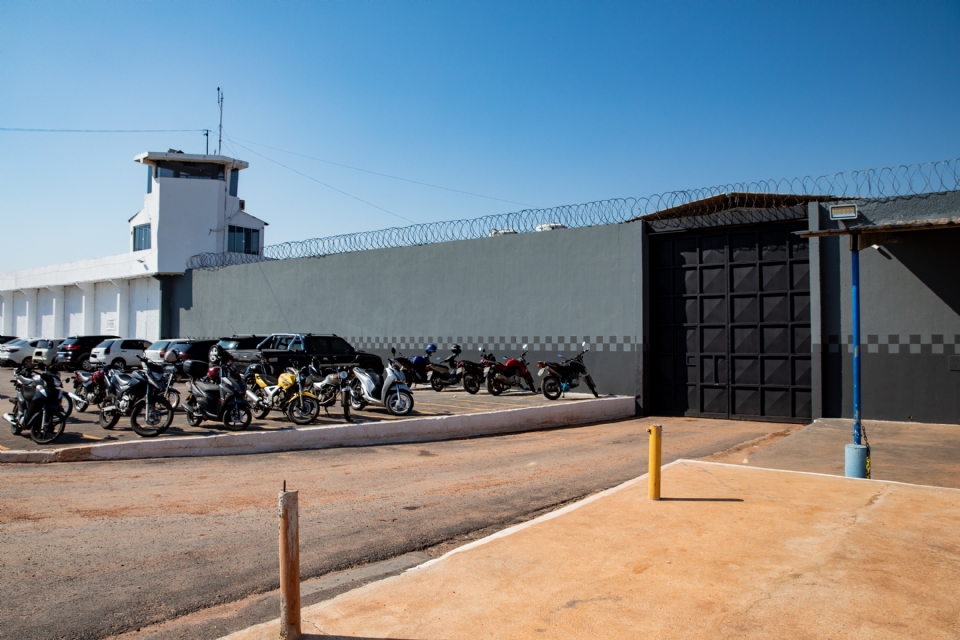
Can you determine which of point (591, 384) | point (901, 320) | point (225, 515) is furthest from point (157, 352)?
point (901, 320)

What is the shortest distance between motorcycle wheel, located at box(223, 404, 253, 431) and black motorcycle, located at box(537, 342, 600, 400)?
732 centimetres

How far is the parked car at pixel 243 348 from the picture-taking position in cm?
1875

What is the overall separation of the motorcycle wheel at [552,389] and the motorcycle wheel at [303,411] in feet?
20.3

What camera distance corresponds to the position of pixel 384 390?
13750mm

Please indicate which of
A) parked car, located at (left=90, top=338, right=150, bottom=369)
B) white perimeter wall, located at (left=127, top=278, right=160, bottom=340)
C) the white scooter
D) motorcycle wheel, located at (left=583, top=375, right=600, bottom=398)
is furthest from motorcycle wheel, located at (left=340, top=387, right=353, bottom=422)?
white perimeter wall, located at (left=127, top=278, right=160, bottom=340)

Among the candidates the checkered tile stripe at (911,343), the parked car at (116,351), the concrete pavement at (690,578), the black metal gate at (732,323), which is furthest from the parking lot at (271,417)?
the concrete pavement at (690,578)

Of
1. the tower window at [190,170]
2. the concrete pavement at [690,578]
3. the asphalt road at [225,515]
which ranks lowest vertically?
the asphalt road at [225,515]

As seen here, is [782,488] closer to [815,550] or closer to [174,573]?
[815,550]

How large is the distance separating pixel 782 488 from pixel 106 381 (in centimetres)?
1116

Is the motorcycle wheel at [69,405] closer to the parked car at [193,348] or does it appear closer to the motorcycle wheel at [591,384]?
the parked car at [193,348]

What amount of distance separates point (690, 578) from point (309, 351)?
1543 cm

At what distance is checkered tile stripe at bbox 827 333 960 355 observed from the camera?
13172 mm

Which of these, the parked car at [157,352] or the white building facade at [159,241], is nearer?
the parked car at [157,352]

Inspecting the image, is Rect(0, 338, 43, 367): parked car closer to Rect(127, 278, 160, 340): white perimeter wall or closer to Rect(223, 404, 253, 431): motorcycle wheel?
Rect(127, 278, 160, 340): white perimeter wall
